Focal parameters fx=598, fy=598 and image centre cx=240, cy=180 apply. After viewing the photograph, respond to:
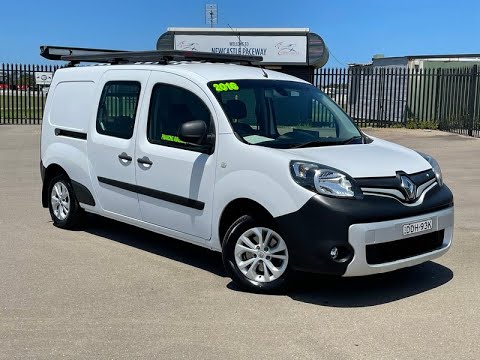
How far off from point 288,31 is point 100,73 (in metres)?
17.5

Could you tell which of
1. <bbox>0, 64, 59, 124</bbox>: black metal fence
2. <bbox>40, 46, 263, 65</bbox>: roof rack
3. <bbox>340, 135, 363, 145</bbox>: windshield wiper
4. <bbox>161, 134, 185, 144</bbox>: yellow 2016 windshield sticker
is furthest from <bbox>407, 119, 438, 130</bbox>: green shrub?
<bbox>161, 134, 185, 144</bbox>: yellow 2016 windshield sticker

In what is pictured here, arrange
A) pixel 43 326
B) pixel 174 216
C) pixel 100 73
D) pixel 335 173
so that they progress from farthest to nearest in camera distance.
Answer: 1. pixel 100 73
2. pixel 174 216
3. pixel 335 173
4. pixel 43 326

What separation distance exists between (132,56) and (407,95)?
18.1 metres

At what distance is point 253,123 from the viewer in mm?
5316

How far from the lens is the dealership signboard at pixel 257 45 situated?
23.2m

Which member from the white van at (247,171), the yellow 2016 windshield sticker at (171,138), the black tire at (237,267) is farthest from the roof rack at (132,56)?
the black tire at (237,267)

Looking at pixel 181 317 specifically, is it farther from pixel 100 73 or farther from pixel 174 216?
pixel 100 73

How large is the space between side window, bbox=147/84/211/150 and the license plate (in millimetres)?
1942

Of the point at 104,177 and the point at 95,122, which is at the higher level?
the point at 95,122

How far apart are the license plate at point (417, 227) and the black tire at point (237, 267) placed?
967 mm

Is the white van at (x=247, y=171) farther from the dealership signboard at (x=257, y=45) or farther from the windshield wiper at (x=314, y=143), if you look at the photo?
the dealership signboard at (x=257, y=45)

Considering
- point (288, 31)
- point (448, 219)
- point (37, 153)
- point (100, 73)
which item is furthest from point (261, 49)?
point (448, 219)

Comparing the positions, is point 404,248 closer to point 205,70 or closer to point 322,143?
point 322,143

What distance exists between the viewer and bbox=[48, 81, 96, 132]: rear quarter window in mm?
6613
